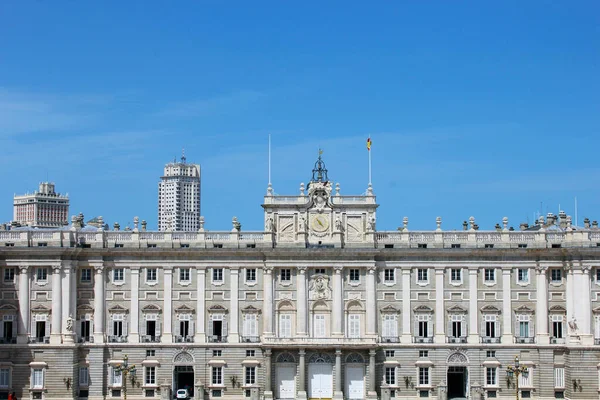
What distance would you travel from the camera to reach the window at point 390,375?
297ft

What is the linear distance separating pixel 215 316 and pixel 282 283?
6.60 meters

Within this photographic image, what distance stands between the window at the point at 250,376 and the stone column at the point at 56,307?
16465mm

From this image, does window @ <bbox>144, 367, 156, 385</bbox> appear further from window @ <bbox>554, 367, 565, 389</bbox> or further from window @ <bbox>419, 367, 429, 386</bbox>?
window @ <bbox>554, 367, 565, 389</bbox>

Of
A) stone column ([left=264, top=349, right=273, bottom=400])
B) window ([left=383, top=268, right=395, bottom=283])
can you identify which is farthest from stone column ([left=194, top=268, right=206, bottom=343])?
window ([left=383, top=268, right=395, bottom=283])

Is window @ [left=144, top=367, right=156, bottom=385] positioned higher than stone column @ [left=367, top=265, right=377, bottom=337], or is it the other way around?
stone column @ [left=367, top=265, right=377, bottom=337]

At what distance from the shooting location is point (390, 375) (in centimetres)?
9069

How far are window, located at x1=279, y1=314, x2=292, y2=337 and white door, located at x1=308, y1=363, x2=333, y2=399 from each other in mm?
3558

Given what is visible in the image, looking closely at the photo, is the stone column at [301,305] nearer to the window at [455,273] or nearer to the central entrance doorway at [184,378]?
the central entrance doorway at [184,378]

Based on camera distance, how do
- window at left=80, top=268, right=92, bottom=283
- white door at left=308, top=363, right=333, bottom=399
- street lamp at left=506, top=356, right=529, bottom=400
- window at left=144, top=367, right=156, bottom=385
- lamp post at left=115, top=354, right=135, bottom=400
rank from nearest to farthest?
1. street lamp at left=506, top=356, right=529, bottom=400
2. lamp post at left=115, top=354, right=135, bottom=400
3. white door at left=308, top=363, right=333, bottom=399
4. window at left=144, top=367, right=156, bottom=385
5. window at left=80, top=268, right=92, bottom=283

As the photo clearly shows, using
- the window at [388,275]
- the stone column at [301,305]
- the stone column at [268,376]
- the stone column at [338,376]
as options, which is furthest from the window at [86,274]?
the window at [388,275]

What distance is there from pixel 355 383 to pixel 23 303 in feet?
97.6

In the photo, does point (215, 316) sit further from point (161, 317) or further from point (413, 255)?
point (413, 255)

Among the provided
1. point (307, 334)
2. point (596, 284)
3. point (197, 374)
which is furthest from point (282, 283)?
point (596, 284)

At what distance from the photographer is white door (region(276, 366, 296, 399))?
9056 cm
